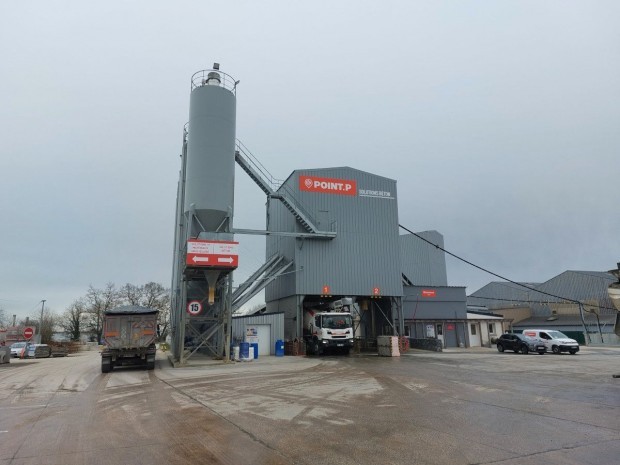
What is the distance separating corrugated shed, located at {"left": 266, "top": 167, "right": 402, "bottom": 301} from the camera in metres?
29.0

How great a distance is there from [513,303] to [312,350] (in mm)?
46947

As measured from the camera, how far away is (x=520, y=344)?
28.7m

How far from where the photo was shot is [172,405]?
984 centimetres

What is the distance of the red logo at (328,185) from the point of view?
98.3 feet

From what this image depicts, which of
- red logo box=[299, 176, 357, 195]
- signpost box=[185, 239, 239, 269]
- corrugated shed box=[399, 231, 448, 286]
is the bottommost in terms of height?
signpost box=[185, 239, 239, 269]

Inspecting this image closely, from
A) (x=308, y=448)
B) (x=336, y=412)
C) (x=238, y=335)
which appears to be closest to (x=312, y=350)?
(x=238, y=335)

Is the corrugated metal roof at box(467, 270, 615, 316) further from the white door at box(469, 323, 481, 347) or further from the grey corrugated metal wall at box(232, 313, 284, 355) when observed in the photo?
the grey corrugated metal wall at box(232, 313, 284, 355)

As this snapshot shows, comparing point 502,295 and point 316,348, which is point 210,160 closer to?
point 316,348

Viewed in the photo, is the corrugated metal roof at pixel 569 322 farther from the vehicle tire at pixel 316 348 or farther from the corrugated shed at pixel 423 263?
the vehicle tire at pixel 316 348

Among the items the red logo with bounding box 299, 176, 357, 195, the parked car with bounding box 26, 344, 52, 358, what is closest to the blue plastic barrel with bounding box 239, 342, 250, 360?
the red logo with bounding box 299, 176, 357, 195

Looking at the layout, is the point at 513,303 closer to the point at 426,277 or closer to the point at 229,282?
the point at 426,277

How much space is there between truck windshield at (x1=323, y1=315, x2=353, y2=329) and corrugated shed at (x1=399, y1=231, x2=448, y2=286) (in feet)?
62.3

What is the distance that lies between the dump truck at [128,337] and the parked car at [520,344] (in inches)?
945

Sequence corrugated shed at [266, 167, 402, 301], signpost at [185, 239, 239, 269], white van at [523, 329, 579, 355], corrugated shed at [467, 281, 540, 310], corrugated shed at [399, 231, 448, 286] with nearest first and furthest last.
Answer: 1. signpost at [185, 239, 239, 269]
2. white van at [523, 329, 579, 355]
3. corrugated shed at [266, 167, 402, 301]
4. corrugated shed at [399, 231, 448, 286]
5. corrugated shed at [467, 281, 540, 310]
